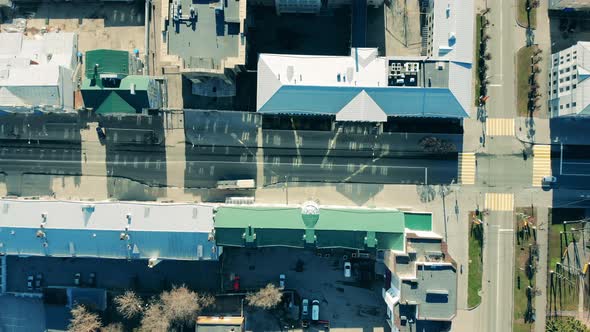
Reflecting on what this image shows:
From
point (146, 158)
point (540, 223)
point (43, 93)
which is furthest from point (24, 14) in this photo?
point (540, 223)

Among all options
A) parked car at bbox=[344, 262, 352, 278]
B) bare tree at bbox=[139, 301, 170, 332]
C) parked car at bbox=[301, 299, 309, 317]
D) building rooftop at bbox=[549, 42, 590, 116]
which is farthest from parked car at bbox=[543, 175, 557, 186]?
bare tree at bbox=[139, 301, 170, 332]

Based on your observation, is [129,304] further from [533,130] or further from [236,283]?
[533,130]

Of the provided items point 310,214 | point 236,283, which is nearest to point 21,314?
point 236,283

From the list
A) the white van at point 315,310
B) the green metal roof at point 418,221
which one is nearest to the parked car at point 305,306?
the white van at point 315,310

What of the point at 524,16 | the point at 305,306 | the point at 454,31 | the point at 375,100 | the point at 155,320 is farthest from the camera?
the point at 305,306

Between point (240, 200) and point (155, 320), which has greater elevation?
point (240, 200)

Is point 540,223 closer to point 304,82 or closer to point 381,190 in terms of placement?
point 381,190
